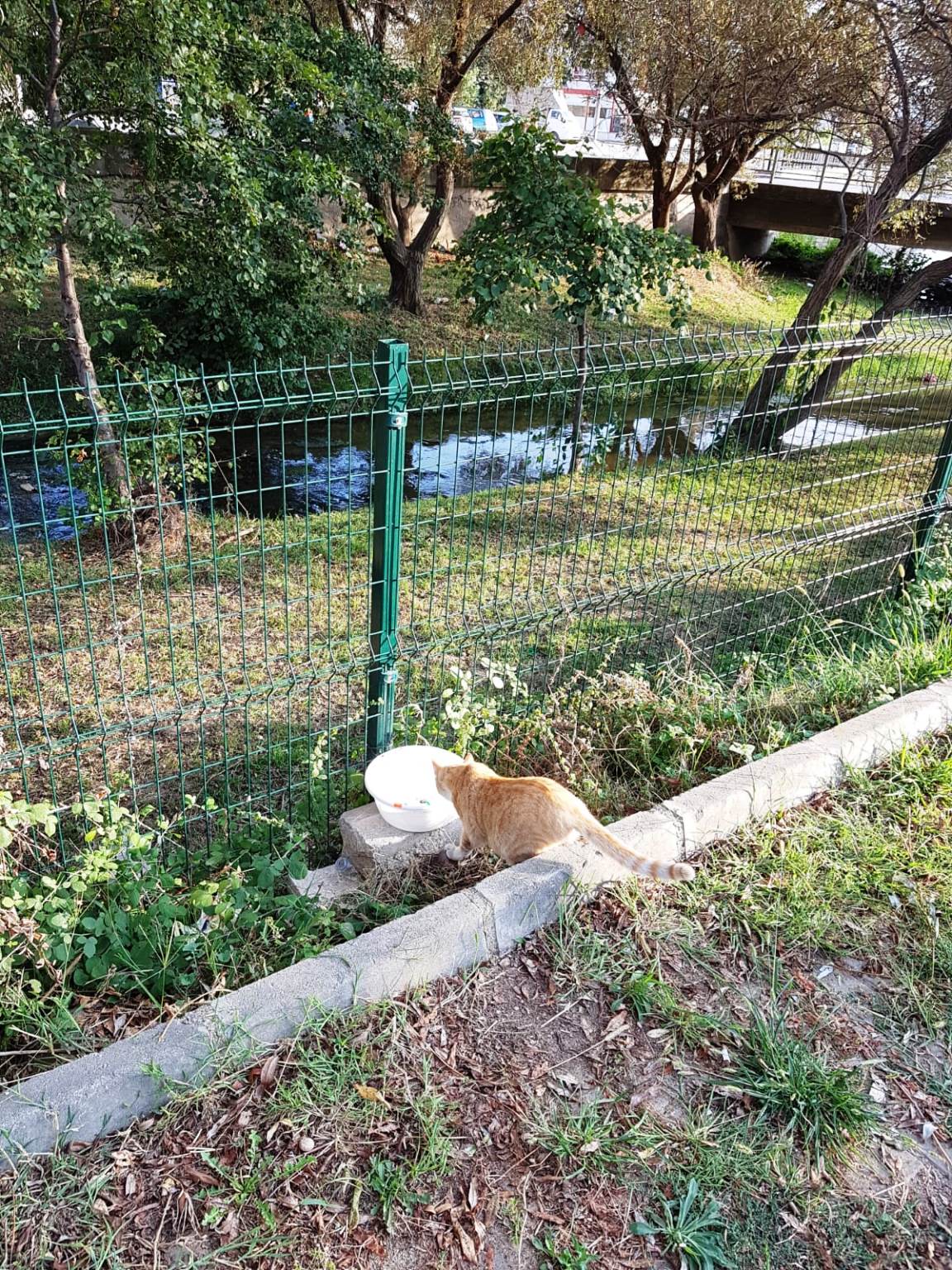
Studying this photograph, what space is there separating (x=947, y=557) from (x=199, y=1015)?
4972 millimetres

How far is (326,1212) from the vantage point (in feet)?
7.29

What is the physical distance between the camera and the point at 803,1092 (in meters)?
2.56

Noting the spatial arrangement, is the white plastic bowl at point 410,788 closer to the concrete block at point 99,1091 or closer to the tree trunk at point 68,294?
the concrete block at point 99,1091

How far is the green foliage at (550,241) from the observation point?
7473 mm

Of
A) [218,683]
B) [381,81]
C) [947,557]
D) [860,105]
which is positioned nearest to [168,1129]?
[218,683]

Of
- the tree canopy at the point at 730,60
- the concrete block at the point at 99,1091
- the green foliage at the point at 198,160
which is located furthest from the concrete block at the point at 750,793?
the tree canopy at the point at 730,60

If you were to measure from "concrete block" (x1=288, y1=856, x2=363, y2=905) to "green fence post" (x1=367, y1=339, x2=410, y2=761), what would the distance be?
0.51 m

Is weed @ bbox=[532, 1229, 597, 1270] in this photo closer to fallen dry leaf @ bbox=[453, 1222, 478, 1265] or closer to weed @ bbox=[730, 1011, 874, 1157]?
fallen dry leaf @ bbox=[453, 1222, 478, 1265]

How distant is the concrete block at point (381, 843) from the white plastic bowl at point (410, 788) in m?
0.05

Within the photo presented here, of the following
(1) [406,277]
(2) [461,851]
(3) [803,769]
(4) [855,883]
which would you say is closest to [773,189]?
(1) [406,277]

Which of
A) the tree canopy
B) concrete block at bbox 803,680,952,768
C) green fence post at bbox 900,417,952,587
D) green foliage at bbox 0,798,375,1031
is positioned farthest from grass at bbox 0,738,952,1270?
the tree canopy

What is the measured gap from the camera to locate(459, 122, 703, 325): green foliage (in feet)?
24.5

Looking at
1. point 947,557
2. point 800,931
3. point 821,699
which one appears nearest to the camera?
point 800,931

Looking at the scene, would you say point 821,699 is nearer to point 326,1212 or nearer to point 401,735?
point 401,735
